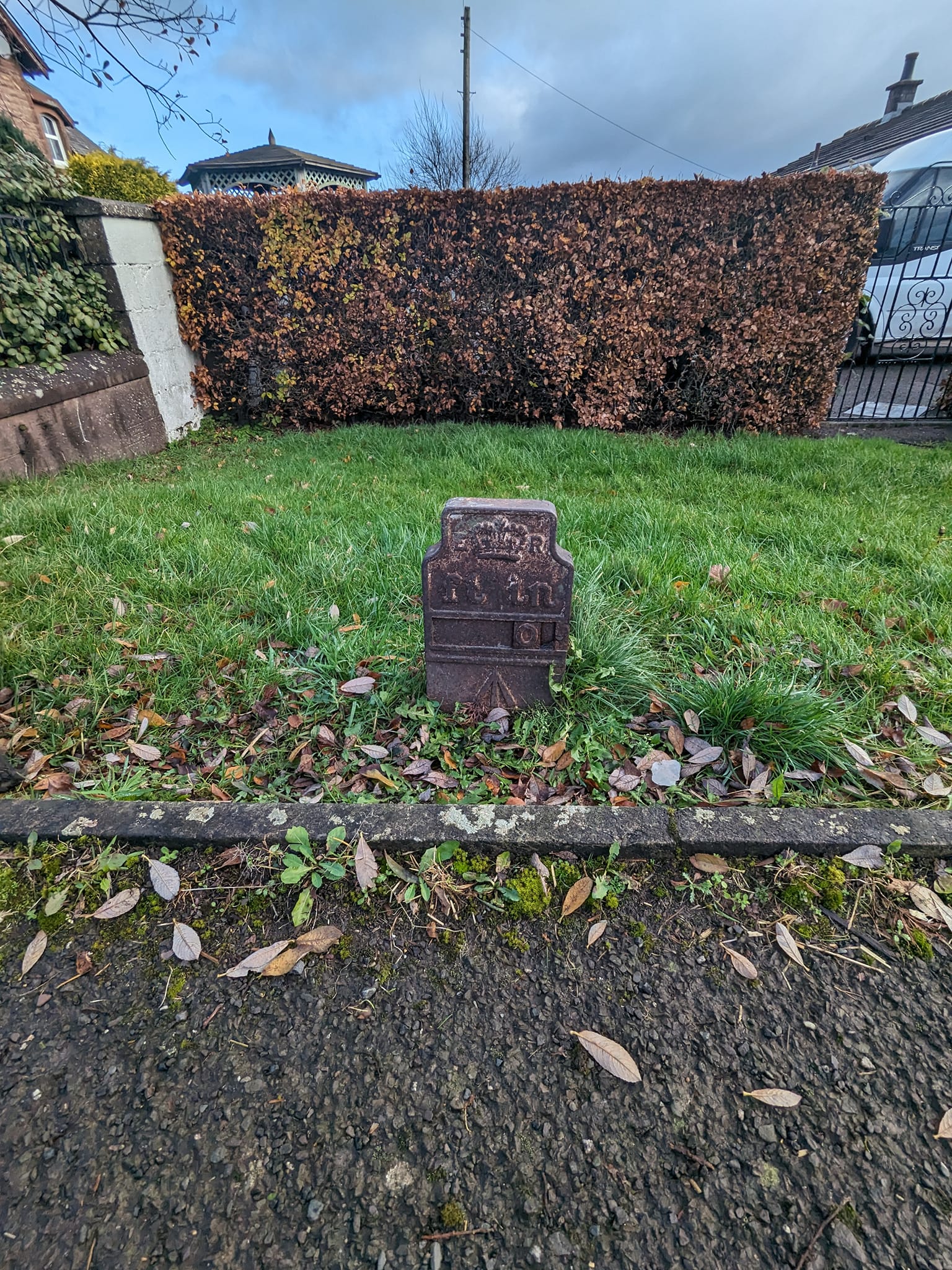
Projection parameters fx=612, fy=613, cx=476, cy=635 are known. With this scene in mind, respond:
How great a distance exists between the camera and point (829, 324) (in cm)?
549

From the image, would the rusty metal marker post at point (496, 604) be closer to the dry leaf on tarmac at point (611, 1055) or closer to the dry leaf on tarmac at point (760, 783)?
the dry leaf on tarmac at point (760, 783)

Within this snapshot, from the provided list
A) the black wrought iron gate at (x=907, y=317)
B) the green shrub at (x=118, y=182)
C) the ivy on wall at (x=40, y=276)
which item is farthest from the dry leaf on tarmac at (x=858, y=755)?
the green shrub at (x=118, y=182)

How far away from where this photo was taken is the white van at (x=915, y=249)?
7426mm

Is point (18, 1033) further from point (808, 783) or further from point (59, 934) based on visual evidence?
point (808, 783)

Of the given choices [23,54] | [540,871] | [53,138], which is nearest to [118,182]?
[23,54]

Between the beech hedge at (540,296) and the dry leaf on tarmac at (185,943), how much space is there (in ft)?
18.6

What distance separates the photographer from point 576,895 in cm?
160

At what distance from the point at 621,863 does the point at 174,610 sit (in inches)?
86.0

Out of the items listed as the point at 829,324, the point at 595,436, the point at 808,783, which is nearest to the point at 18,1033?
the point at 808,783

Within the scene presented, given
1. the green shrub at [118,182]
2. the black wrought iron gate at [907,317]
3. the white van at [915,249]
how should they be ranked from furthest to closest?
the green shrub at [118,182]
the white van at [915,249]
the black wrought iron gate at [907,317]

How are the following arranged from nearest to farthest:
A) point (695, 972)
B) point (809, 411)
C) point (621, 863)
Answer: point (695, 972) → point (621, 863) → point (809, 411)

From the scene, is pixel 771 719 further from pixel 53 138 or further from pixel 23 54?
pixel 53 138

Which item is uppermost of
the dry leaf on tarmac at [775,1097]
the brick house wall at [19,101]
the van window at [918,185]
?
the brick house wall at [19,101]

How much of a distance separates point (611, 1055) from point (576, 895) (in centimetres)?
37
